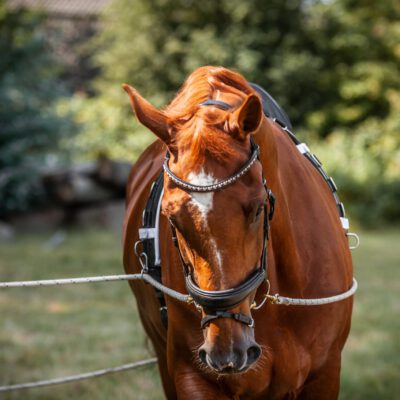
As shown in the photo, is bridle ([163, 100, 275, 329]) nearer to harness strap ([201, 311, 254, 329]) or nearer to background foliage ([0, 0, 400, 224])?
harness strap ([201, 311, 254, 329])

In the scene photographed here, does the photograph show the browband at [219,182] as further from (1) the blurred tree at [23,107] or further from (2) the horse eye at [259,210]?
(1) the blurred tree at [23,107]

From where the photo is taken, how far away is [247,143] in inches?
92.7

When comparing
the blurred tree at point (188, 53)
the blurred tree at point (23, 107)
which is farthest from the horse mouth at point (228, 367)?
the blurred tree at point (188, 53)

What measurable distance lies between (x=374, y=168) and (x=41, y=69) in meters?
7.86

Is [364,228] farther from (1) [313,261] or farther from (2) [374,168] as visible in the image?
(1) [313,261]

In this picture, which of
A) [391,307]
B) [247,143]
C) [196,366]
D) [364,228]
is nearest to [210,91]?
[247,143]

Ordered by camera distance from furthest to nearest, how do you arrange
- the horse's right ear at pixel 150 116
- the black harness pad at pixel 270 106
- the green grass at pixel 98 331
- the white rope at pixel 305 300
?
the green grass at pixel 98 331 → the black harness pad at pixel 270 106 → the white rope at pixel 305 300 → the horse's right ear at pixel 150 116

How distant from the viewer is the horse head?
7.38 feet

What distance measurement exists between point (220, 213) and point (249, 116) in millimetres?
326

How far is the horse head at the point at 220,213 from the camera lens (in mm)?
2248

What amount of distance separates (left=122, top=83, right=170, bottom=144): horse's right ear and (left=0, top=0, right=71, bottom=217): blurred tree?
35.1 feet

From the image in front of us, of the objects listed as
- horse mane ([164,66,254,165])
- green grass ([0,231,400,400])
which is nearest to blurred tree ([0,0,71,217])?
green grass ([0,231,400,400])

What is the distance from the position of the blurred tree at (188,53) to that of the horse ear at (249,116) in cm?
1689

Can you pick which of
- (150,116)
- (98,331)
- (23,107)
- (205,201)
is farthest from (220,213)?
(23,107)
